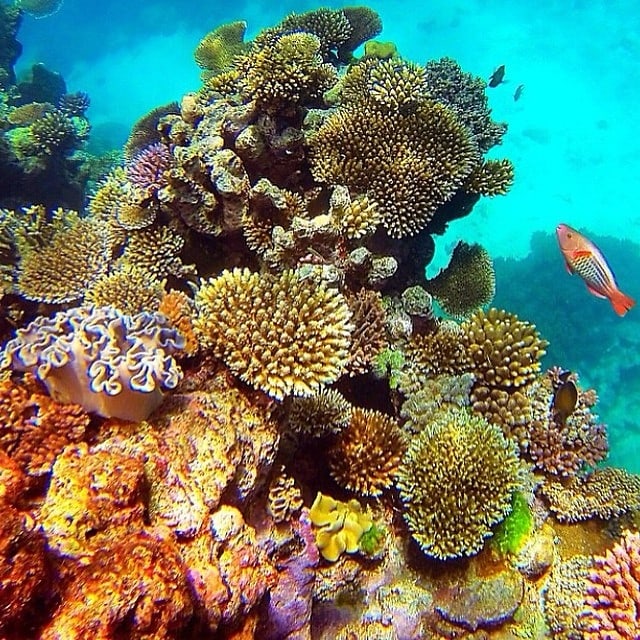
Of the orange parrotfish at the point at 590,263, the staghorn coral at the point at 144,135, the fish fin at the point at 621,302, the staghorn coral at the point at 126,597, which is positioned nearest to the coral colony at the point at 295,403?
the staghorn coral at the point at 126,597

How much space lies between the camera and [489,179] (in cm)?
584

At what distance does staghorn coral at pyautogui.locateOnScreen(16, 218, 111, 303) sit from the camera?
4840mm

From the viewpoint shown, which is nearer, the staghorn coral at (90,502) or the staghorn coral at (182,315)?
the staghorn coral at (90,502)

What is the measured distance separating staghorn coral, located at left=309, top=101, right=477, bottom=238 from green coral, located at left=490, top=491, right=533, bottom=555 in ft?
9.29

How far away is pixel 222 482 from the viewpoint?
2.81 meters

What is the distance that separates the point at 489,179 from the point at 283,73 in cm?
262

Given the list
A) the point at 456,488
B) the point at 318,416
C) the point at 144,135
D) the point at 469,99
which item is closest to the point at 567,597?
the point at 456,488

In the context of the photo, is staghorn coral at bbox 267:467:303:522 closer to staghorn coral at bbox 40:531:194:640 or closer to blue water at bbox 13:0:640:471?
staghorn coral at bbox 40:531:194:640

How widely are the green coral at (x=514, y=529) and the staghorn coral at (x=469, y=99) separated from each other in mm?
4321

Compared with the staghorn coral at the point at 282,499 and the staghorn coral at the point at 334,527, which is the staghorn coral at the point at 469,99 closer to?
the staghorn coral at the point at 334,527

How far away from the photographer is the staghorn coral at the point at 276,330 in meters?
3.22

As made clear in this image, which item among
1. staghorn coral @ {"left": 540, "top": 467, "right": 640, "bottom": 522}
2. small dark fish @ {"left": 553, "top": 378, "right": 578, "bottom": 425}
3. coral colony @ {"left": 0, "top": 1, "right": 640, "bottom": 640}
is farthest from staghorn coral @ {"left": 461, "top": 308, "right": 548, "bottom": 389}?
staghorn coral @ {"left": 540, "top": 467, "right": 640, "bottom": 522}

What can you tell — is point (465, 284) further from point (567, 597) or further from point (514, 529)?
point (567, 597)

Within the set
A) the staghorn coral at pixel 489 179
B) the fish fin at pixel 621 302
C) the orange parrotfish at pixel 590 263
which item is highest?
the staghorn coral at pixel 489 179
